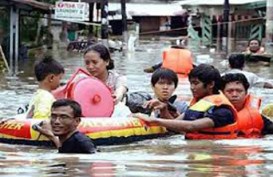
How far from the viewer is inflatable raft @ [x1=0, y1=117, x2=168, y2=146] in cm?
973

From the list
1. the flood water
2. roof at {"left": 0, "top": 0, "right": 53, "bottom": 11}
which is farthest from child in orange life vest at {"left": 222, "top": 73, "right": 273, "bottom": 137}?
roof at {"left": 0, "top": 0, "right": 53, "bottom": 11}

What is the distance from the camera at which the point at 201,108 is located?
952 cm

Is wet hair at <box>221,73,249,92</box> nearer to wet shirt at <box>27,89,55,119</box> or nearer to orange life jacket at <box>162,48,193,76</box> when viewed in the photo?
wet shirt at <box>27,89,55,119</box>

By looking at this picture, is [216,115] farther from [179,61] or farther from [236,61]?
[179,61]

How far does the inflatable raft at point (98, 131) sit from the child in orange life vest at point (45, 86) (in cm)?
16

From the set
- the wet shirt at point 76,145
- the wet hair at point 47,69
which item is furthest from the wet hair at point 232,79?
the wet shirt at point 76,145

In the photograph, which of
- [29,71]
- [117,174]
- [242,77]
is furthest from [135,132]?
[29,71]

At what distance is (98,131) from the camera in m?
9.79

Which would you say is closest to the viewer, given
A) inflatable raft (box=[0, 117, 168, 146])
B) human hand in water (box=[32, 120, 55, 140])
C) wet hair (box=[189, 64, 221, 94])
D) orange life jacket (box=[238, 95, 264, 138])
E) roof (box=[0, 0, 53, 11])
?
human hand in water (box=[32, 120, 55, 140])

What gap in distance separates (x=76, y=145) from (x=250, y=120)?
116 inches

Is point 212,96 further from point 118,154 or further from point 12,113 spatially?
point 12,113

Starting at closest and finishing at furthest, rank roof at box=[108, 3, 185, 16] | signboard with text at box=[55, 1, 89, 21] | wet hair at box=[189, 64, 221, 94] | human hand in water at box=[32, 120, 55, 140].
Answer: human hand in water at box=[32, 120, 55, 140]
wet hair at box=[189, 64, 221, 94]
signboard with text at box=[55, 1, 89, 21]
roof at box=[108, 3, 185, 16]

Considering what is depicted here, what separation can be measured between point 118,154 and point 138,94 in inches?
126

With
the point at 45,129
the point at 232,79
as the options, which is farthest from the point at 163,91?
the point at 45,129
